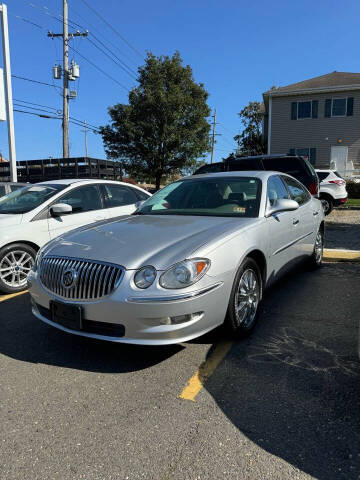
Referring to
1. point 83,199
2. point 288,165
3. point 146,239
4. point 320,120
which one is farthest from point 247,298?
point 320,120

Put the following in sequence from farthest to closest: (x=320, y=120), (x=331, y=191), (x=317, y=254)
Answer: (x=320, y=120) → (x=331, y=191) → (x=317, y=254)

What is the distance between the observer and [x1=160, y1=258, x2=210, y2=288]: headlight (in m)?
2.70

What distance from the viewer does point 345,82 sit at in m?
24.1

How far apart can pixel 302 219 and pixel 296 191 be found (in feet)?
1.68

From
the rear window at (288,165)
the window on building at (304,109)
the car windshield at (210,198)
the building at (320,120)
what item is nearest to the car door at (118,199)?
the car windshield at (210,198)

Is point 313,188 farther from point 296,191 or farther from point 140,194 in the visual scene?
point 140,194

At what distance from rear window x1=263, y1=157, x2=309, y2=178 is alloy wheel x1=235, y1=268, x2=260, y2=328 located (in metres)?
5.54

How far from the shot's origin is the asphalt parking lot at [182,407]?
1.98 meters

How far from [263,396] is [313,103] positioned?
25825mm

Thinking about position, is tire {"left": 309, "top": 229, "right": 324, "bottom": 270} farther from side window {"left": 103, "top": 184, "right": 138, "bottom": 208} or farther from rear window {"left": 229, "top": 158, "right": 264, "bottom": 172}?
rear window {"left": 229, "top": 158, "right": 264, "bottom": 172}

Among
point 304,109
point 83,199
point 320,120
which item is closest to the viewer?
point 83,199

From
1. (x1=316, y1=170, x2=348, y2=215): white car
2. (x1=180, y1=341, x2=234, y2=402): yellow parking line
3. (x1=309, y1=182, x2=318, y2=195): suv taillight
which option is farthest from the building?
(x1=180, y1=341, x2=234, y2=402): yellow parking line

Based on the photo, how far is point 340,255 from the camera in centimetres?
666

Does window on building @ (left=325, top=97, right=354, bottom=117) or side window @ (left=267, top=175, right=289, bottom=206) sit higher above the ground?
window on building @ (left=325, top=97, right=354, bottom=117)
